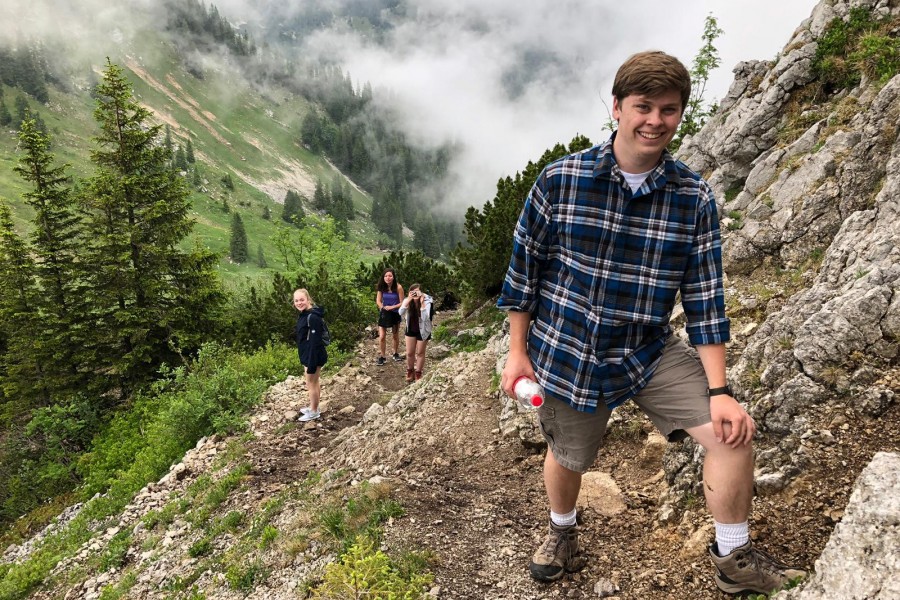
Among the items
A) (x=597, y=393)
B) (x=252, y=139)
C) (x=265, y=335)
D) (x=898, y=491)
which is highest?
(x=252, y=139)

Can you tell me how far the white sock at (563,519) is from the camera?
11.3 ft

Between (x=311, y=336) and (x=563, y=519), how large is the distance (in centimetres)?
692

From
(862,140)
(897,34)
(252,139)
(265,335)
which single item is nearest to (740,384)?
(862,140)

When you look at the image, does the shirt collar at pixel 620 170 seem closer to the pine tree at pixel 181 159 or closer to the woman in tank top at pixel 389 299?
the woman in tank top at pixel 389 299

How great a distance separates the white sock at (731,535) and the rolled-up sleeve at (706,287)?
3.21 ft

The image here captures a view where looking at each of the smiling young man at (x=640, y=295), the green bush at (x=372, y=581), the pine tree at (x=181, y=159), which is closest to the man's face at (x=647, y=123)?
the smiling young man at (x=640, y=295)

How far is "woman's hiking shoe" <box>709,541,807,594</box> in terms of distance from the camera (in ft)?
8.57

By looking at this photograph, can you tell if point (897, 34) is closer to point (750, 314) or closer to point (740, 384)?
point (750, 314)

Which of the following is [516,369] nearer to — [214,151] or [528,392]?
[528,392]

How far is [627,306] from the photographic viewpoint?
2.69 metres

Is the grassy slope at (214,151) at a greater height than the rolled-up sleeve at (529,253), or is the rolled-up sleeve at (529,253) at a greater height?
the grassy slope at (214,151)

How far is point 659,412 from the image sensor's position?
279cm

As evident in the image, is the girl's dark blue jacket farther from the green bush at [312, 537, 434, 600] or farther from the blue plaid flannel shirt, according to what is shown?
the blue plaid flannel shirt

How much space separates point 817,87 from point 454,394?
397 inches
